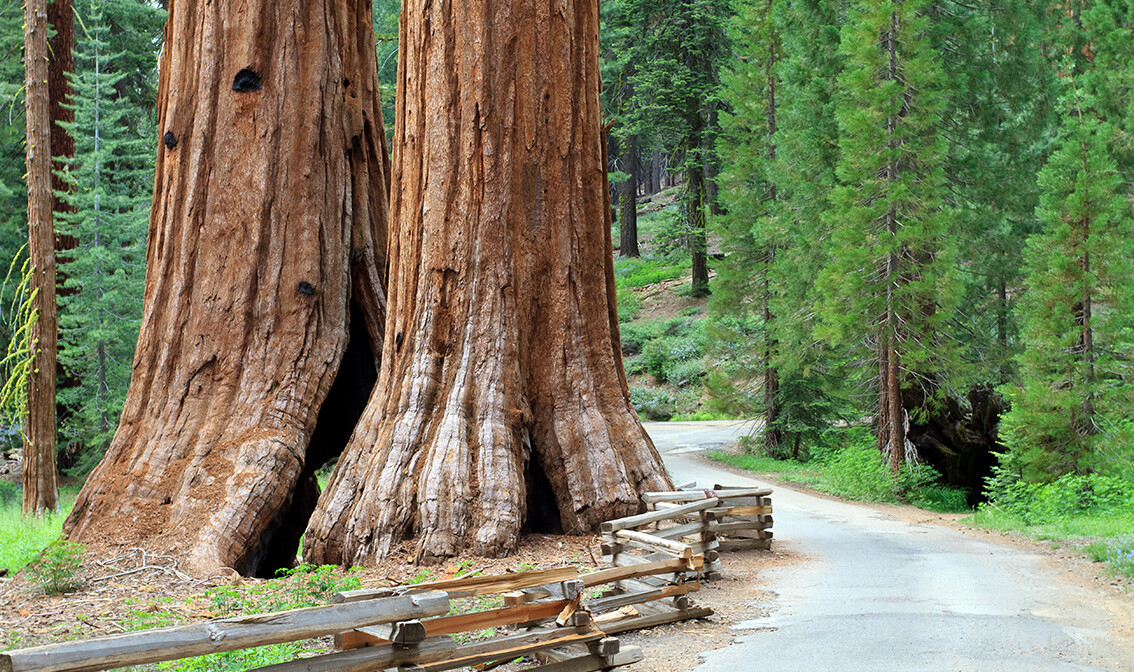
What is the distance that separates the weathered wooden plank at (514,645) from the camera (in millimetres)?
5262

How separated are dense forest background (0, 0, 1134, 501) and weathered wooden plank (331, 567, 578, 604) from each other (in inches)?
426

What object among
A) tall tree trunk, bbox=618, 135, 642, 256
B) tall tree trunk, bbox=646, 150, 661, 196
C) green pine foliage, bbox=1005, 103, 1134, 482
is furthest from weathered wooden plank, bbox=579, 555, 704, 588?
tall tree trunk, bbox=646, 150, 661, 196

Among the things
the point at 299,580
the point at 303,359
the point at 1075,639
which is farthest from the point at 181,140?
the point at 1075,639

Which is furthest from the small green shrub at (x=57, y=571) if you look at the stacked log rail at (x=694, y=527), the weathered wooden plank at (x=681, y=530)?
the weathered wooden plank at (x=681, y=530)

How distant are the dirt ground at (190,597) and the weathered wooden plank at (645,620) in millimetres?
47

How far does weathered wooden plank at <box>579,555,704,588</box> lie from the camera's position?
6242mm

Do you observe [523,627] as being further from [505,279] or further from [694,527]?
[505,279]

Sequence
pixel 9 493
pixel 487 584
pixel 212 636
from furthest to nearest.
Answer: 1. pixel 9 493
2. pixel 487 584
3. pixel 212 636

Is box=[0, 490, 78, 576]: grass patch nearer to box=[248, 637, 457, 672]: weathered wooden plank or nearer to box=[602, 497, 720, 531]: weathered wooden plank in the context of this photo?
box=[248, 637, 457, 672]: weathered wooden plank

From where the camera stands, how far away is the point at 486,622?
5.45 metres

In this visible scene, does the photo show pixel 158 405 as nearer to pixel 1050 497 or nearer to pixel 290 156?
pixel 290 156

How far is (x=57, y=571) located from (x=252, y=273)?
12.3ft

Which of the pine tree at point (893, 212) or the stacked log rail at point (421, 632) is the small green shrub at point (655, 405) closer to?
the pine tree at point (893, 212)

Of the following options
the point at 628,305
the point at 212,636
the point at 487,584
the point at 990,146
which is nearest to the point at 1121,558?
the point at 487,584
